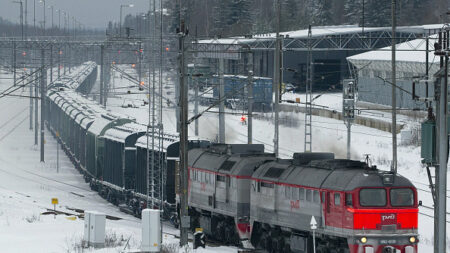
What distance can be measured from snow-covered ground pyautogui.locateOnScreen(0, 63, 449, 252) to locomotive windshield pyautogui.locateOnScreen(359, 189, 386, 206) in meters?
6.58

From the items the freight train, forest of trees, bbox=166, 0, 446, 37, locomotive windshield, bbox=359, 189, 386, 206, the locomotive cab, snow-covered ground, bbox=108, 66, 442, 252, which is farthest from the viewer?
forest of trees, bbox=166, 0, 446, 37

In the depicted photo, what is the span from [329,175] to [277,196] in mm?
3292

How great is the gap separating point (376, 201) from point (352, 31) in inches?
3089

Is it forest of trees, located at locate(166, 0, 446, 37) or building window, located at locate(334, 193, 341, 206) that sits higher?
forest of trees, located at locate(166, 0, 446, 37)

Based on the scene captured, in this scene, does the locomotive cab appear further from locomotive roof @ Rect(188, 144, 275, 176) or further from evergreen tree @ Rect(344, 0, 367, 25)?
evergreen tree @ Rect(344, 0, 367, 25)

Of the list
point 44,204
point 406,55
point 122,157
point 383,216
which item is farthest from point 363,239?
point 406,55

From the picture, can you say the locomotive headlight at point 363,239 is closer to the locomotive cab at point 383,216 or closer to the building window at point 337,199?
the locomotive cab at point 383,216

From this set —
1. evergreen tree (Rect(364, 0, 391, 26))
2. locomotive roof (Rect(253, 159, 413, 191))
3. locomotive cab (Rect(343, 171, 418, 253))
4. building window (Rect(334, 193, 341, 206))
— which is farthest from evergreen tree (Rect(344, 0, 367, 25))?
building window (Rect(334, 193, 341, 206))

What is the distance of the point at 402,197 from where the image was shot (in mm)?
26734

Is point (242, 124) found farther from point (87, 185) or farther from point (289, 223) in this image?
point (289, 223)

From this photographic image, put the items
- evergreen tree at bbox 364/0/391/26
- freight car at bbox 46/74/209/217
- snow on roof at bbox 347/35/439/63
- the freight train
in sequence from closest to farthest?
the freight train
freight car at bbox 46/74/209/217
snow on roof at bbox 347/35/439/63
evergreen tree at bbox 364/0/391/26

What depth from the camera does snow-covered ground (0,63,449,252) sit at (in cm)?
3291

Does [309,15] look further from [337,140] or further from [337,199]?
[337,199]

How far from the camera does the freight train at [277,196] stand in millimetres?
26312
